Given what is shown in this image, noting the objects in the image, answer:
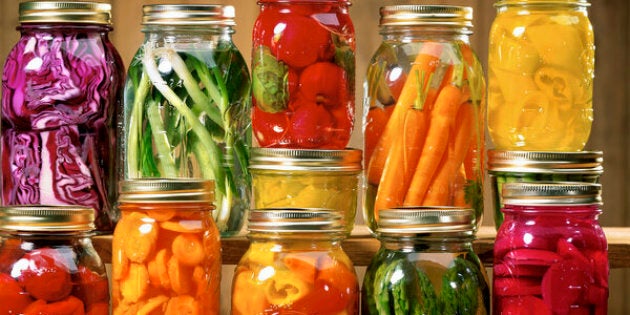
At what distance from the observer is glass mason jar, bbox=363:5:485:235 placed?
4.45ft

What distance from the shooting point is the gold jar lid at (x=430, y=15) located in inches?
53.7

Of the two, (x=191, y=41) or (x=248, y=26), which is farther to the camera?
(x=248, y=26)

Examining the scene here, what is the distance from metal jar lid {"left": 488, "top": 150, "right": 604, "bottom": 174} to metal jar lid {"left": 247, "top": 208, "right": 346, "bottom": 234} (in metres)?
0.22

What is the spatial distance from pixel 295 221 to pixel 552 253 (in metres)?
0.25

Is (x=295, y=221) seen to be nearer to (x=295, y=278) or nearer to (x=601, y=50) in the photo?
(x=295, y=278)

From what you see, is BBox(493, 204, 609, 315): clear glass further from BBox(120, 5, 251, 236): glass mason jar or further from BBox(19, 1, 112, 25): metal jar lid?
BBox(19, 1, 112, 25): metal jar lid

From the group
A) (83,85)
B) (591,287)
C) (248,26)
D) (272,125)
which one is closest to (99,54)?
(83,85)

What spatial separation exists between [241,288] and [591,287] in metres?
0.34

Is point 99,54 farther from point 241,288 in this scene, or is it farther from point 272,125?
point 241,288

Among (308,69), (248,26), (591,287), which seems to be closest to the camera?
(591,287)

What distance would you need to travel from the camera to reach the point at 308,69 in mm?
1349

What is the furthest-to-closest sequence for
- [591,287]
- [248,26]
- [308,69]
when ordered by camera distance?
1. [248,26]
2. [308,69]
3. [591,287]

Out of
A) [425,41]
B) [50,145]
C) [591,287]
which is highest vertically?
[425,41]

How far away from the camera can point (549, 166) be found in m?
1.33
